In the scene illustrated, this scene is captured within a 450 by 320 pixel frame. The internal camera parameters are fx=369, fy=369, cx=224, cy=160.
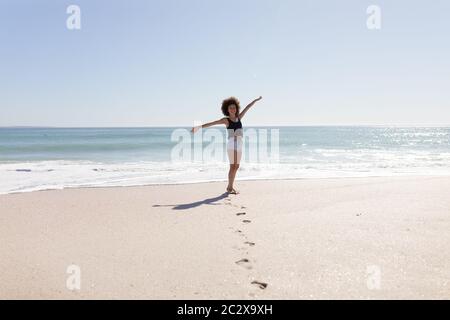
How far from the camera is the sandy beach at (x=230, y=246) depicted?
8.68ft

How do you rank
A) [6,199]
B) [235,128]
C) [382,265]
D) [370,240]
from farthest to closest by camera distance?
[235,128]
[6,199]
[370,240]
[382,265]

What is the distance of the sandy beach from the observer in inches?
104

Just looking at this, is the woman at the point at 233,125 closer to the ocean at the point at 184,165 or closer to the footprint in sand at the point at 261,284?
the ocean at the point at 184,165

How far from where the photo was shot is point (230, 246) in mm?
3555

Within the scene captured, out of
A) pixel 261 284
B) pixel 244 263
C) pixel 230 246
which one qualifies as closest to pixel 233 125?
pixel 230 246

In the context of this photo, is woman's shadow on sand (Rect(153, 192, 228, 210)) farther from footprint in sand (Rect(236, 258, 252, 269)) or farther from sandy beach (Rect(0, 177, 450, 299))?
footprint in sand (Rect(236, 258, 252, 269))

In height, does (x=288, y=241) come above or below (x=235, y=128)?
below

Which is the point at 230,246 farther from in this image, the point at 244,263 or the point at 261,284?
the point at 261,284

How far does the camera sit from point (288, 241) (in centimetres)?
368

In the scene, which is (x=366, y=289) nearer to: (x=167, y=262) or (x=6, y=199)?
A: (x=167, y=262)

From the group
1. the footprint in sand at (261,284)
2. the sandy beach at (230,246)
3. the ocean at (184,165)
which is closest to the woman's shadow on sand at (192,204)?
the sandy beach at (230,246)

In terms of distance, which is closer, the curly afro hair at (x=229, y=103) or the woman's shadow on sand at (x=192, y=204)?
the woman's shadow on sand at (x=192, y=204)

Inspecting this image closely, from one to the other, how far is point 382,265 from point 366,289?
0.53 metres
